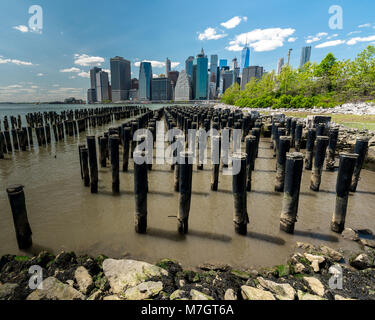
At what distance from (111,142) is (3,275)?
16.6 feet

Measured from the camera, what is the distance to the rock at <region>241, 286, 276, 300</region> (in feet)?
10.7

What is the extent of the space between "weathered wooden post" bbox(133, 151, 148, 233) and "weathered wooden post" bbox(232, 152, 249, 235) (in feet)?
7.71

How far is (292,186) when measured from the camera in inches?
211

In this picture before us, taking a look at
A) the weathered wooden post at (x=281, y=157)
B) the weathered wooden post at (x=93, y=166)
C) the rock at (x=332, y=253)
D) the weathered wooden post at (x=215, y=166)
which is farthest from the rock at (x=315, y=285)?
the weathered wooden post at (x=93, y=166)

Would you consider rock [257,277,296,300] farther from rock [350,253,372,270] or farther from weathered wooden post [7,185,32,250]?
weathered wooden post [7,185,32,250]

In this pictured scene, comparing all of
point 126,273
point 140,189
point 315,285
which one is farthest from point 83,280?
point 315,285

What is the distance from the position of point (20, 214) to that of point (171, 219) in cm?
375

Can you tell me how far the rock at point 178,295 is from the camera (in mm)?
3293

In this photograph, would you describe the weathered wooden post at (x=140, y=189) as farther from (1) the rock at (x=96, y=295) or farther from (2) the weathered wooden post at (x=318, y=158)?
(2) the weathered wooden post at (x=318, y=158)

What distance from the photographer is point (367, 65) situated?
36.2 metres

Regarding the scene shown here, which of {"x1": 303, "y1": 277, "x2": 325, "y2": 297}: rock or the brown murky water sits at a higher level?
{"x1": 303, "y1": 277, "x2": 325, "y2": 297}: rock

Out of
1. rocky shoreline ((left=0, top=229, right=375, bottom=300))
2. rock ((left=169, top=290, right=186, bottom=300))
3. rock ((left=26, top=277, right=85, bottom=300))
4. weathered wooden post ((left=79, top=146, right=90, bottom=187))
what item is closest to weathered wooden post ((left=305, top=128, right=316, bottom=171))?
rocky shoreline ((left=0, top=229, right=375, bottom=300))
